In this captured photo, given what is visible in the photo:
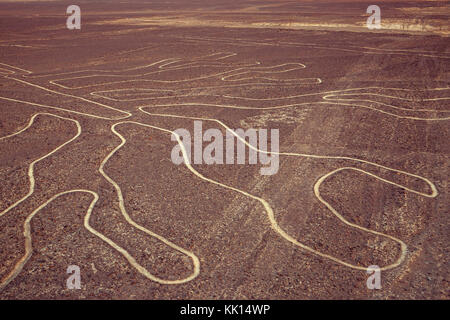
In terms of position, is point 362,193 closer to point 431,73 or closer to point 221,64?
point 431,73

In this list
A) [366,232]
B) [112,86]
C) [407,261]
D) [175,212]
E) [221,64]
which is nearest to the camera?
[407,261]

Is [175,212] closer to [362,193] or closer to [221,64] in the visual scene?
[362,193]

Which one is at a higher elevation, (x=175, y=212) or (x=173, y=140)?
(x=173, y=140)

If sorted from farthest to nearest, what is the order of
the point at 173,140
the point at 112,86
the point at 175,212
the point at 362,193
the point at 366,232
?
1. the point at 112,86
2. the point at 173,140
3. the point at 362,193
4. the point at 175,212
5. the point at 366,232

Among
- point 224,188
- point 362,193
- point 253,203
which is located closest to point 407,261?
point 362,193

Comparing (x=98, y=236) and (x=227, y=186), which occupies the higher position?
(x=227, y=186)

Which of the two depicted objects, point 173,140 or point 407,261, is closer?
point 407,261

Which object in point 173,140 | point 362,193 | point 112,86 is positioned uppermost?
point 112,86

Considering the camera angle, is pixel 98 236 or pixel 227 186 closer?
pixel 98 236
